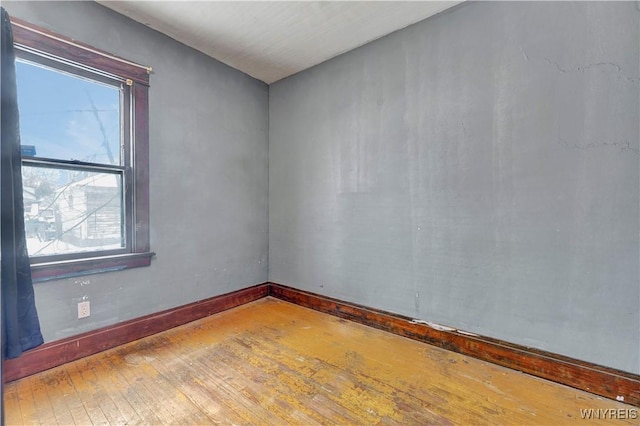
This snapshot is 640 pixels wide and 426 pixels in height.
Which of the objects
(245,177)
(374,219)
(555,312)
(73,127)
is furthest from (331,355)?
(73,127)

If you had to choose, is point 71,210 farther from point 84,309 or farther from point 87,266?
A: point 84,309

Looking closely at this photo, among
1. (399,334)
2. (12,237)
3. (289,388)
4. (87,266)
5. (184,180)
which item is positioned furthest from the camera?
(184,180)

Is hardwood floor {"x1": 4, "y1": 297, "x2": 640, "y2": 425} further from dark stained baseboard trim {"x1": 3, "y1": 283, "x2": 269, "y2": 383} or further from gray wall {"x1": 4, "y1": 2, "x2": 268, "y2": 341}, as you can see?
gray wall {"x1": 4, "y1": 2, "x2": 268, "y2": 341}

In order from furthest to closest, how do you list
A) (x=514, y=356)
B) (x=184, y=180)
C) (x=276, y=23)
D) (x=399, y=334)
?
(x=184, y=180), (x=399, y=334), (x=276, y=23), (x=514, y=356)

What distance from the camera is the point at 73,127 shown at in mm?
2070

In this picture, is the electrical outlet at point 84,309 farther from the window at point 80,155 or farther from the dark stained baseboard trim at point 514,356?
the dark stained baseboard trim at point 514,356

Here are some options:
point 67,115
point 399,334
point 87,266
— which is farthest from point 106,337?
point 399,334

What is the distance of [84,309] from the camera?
6.88 ft

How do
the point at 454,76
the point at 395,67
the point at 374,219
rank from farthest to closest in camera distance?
the point at 374,219, the point at 395,67, the point at 454,76

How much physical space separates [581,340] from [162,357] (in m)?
2.83

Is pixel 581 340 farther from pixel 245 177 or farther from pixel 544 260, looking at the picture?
pixel 245 177

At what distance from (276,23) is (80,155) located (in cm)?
184

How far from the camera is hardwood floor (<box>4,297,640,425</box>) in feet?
5.00

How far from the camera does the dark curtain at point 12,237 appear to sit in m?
1.47
